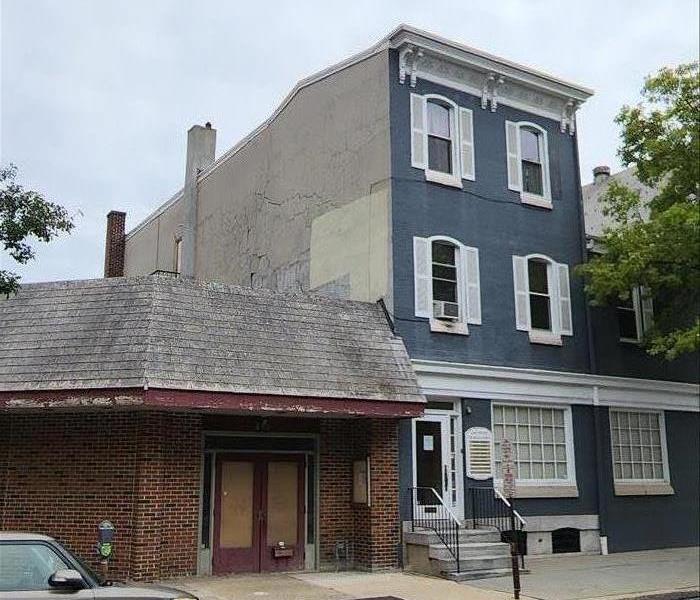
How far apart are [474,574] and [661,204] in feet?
28.3

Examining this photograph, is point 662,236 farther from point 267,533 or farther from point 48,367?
point 48,367

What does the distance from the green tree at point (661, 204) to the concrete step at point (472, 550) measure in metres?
5.27

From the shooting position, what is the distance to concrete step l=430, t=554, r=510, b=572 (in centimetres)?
1415

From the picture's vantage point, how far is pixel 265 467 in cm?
1518

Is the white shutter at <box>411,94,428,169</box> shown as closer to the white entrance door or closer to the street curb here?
the white entrance door

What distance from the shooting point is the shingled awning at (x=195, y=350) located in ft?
42.3

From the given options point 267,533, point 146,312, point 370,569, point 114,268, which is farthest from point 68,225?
point 114,268

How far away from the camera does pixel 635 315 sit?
20297mm

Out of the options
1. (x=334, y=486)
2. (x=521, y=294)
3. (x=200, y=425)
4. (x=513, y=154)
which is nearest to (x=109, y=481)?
(x=200, y=425)

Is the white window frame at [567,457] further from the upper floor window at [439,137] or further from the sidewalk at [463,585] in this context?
the upper floor window at [439,137]

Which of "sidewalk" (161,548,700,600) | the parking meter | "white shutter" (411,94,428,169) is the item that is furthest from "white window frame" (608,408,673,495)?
the parking meter

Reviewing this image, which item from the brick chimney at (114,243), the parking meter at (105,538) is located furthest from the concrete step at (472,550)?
the brick chimney at (114,243)

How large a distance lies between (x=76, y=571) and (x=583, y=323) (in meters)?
14.4

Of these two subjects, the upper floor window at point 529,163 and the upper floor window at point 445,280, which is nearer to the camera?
the upper floor window at point 445,280
